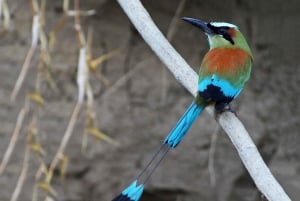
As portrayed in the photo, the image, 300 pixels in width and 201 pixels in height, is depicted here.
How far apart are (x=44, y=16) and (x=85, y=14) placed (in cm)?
12

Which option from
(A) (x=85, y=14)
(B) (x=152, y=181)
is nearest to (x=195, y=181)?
(B) (x=152, y=181)

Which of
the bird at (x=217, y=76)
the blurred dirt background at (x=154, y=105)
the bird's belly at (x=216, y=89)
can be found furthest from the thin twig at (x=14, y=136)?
the bird's belly at (x=216, y=89)

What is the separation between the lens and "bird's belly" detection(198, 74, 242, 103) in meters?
1.93

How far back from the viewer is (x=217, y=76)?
1997 millimetres

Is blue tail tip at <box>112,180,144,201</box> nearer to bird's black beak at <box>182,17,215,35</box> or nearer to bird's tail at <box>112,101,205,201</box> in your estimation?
bird's tail at <box>112,101,205,201</box>

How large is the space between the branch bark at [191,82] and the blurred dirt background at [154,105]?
2.40ft

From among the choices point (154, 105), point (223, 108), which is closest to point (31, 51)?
point (154, 105)

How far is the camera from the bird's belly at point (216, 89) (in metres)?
1.93

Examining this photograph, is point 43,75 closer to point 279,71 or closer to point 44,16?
point 44,16

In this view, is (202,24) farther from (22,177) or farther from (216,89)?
(22,177)

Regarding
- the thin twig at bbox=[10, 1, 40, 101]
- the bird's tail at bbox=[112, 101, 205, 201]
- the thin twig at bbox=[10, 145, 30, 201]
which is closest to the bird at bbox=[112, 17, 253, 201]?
the bird's tail at bbox=[112, 101, 205, 201]

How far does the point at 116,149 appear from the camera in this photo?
2.76m

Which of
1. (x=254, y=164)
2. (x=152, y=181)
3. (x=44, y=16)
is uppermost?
(x=44, y=16)

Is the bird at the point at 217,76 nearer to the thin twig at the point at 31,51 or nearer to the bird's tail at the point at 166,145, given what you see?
the bird's tail at the point at 166,145
